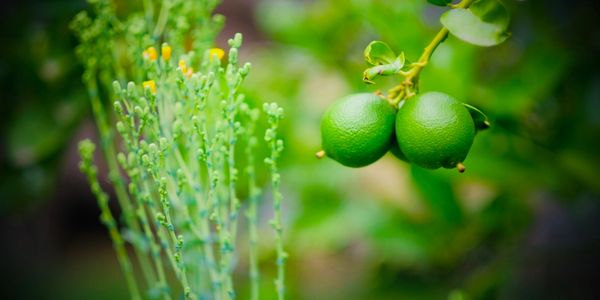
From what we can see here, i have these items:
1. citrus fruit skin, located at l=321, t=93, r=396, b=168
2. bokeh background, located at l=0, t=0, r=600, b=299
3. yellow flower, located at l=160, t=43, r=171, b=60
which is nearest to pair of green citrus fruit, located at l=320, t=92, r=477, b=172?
citrus fruit skin, located at l=321, t=93, r=396, b=168

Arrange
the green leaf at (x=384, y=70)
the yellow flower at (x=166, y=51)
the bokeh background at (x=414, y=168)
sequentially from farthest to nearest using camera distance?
the bokeh background at (x=414, y=168), the yellow flower at (x=166, y=51), the green leaf at (x=384, y=70)

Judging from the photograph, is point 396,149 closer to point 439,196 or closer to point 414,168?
point 414,168

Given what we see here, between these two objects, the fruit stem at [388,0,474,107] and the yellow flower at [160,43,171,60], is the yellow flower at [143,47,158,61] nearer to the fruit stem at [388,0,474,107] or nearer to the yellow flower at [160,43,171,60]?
the yellow flower at [160,43,171,60]

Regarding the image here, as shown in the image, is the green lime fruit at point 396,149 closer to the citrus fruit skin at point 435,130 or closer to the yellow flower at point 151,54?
the citrus fruit skin at point 435,130

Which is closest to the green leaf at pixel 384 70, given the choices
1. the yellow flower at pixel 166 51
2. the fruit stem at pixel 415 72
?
the fruit stem at pixel 415 72

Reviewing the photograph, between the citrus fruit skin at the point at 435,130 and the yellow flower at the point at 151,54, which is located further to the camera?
the yellow flower at the point at 151,54

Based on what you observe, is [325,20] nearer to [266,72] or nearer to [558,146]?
[266,72]

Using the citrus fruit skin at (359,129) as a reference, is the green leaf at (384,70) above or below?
above

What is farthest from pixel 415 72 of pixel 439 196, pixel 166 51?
pixel 439 196
